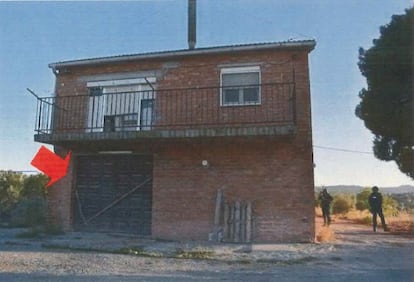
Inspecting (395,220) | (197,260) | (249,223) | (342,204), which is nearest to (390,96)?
(249,223)

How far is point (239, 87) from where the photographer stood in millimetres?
11312

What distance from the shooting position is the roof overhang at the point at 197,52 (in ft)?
36.5

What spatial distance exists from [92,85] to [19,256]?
21.1ft

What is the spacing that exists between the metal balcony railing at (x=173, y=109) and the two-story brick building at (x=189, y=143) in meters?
0.03

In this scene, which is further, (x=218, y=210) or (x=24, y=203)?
(x=24, y=203)

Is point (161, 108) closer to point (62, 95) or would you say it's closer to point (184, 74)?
point (184, 74)

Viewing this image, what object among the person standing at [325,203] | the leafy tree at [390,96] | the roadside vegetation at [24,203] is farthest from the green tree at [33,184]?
the leafy tree at [390,96]

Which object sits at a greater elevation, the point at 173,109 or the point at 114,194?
the point at 173,109

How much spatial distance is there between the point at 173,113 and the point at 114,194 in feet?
10.5

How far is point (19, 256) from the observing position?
8.13m

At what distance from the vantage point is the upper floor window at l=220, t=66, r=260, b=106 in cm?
1138

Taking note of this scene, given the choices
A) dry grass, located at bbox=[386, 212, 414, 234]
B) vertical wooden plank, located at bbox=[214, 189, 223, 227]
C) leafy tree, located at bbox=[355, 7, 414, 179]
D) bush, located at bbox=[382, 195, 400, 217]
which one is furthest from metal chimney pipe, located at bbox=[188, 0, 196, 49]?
bush, located at bbox=[382, 195, 400, 217]

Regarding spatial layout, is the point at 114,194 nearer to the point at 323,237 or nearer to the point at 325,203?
the point at 323,237

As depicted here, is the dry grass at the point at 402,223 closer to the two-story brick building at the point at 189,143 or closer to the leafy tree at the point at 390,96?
the leafy tree at the point at 390,96
